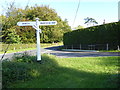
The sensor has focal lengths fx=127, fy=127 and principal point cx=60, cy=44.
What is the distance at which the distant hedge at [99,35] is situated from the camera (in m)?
15.4

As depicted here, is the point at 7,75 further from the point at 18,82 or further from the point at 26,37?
the point at 26,37

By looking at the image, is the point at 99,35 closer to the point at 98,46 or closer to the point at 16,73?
the point at 98,46

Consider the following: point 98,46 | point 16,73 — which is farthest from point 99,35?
point 16,73

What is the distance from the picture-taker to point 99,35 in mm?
17328

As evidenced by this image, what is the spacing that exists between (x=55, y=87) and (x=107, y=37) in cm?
1444

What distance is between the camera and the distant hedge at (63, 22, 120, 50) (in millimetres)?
15422

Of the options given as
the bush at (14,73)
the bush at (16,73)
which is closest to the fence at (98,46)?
the bush at (16,73)

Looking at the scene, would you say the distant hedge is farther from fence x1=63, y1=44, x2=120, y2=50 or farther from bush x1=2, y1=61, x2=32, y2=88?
bush x1=2, y1=61, x2=32, y2=88

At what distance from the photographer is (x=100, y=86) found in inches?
130

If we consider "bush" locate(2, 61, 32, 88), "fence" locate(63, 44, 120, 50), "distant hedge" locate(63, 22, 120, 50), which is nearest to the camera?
"bush" locate(2, 61, 32, 88)

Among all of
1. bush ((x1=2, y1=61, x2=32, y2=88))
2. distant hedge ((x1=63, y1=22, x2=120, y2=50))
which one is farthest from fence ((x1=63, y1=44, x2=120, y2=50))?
bush ((x1=2, y1=61, x2=32, y2=88))

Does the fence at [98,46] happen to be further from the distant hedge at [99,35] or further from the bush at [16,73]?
the bush at [16,73]

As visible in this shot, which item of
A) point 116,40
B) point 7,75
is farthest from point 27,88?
point 116,40

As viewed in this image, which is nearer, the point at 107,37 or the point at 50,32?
the point at 107,37
